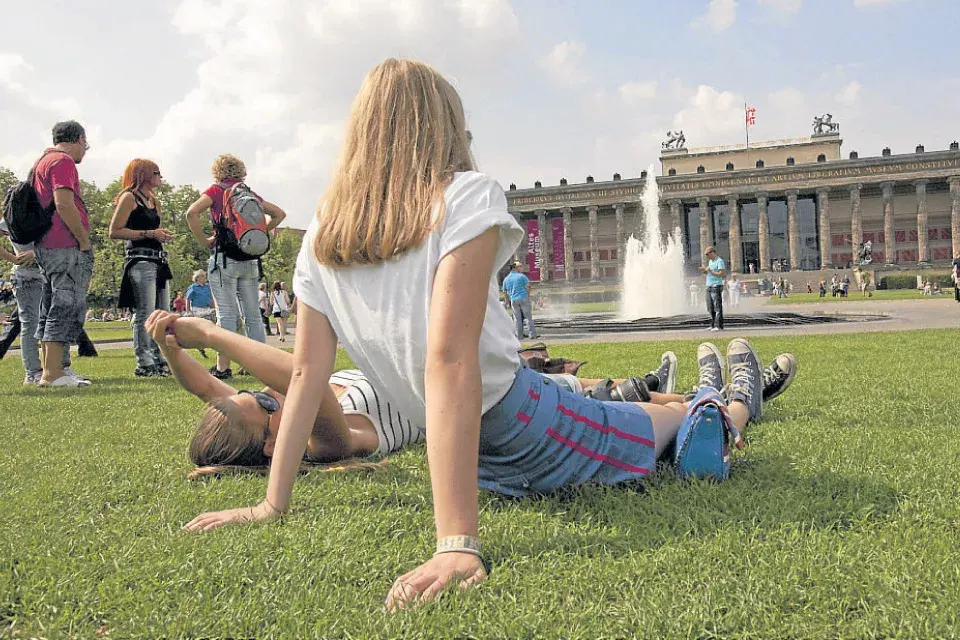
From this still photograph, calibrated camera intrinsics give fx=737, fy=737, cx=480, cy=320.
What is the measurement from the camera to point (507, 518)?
101 inches

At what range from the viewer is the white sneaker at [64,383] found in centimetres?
754

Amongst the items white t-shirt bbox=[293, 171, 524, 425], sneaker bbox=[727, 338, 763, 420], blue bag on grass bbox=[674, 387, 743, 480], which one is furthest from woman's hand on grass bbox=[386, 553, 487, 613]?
sneaker bbox=[727, 338, 763, 420]

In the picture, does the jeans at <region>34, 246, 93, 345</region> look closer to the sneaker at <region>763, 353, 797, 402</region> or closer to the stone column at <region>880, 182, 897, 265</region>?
the sneaker at <region>763, 353, 797, 402</region>

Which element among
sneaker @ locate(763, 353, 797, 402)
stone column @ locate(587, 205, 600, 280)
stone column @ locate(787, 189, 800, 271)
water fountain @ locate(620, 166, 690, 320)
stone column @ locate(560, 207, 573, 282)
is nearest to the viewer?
sneaker @ locate(763, 353, 797, 402)

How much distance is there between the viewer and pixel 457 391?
202 centimetres

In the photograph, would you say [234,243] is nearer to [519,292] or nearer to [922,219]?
[519,292]

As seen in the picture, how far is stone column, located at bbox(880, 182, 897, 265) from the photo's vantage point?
247ft

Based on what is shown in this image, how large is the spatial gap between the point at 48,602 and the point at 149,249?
6.95m

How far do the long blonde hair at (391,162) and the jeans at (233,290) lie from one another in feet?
18.6

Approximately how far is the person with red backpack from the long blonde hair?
5306 mm

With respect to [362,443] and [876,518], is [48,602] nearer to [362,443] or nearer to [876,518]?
[362,443]

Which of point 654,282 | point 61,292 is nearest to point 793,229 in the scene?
point 654,282

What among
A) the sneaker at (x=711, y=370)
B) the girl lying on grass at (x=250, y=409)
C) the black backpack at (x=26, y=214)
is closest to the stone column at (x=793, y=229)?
the black backpack at (x=26, y=214)

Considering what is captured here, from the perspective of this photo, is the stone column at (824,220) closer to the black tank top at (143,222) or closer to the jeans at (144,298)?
the jeans at (144,298)
